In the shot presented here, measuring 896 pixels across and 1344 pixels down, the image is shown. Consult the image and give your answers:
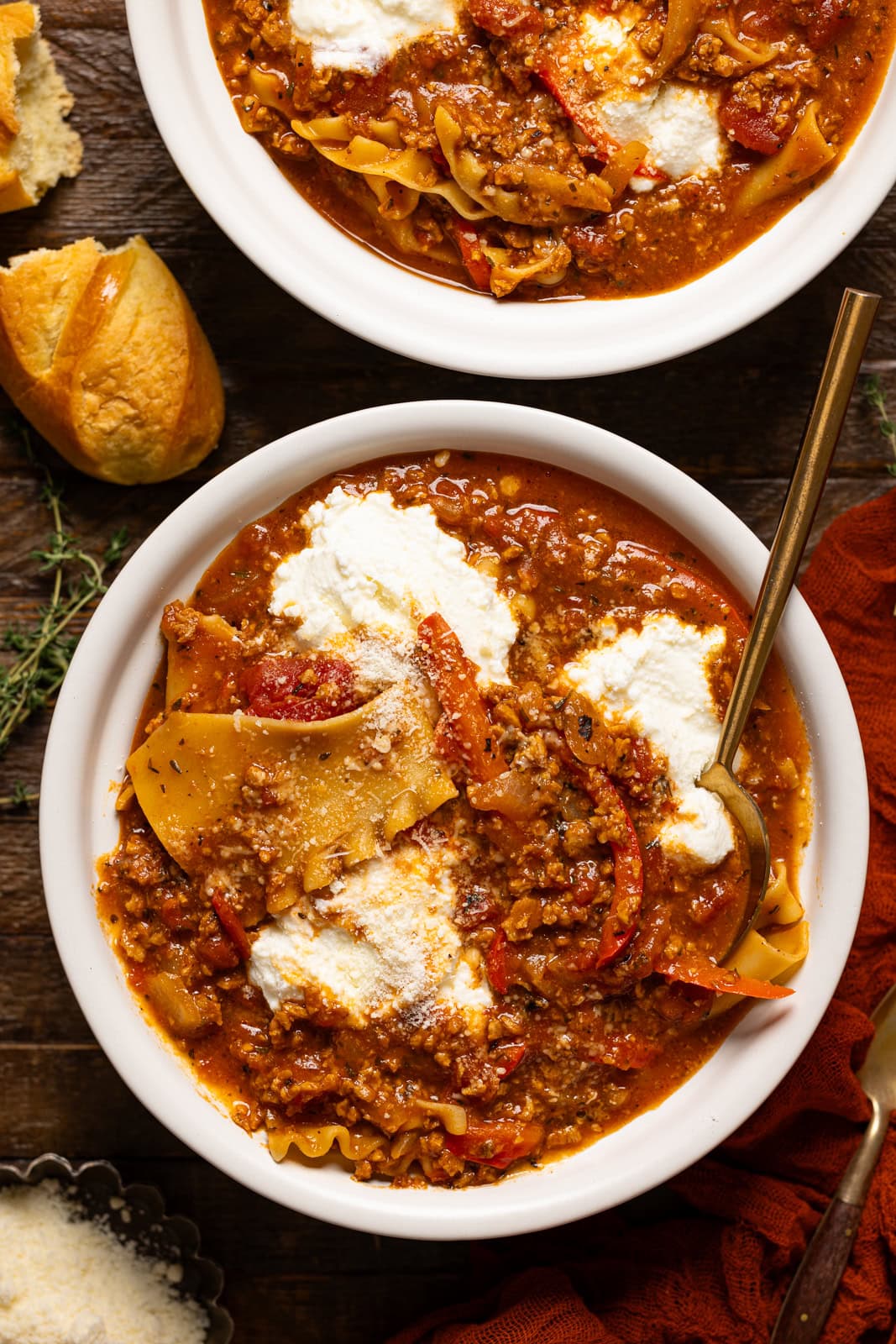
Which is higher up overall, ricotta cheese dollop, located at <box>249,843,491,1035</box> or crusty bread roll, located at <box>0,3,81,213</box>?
crusty bread roll, located at <box>0,3,81,213</box>

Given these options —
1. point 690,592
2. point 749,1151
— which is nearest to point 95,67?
point 690,592

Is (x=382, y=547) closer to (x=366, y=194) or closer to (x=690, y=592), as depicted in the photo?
(x=690, y=592)

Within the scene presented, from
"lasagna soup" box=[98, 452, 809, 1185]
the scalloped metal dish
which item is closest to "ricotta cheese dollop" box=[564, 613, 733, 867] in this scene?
"lasagna soup" box=[98, 452, 809, 1185]

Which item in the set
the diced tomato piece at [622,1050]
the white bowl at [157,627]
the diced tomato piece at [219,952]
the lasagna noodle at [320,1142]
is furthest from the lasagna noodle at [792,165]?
the lasagna noodle at [320,1142]

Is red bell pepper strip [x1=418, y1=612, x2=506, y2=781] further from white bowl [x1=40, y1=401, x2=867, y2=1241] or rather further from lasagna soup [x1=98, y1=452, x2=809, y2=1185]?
white bowl [x1=40, y1=401, x2=867, y2=1241]

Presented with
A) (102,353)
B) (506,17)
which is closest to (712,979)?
(102,353)

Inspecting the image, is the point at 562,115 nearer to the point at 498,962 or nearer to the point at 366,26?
the point at 366,26
